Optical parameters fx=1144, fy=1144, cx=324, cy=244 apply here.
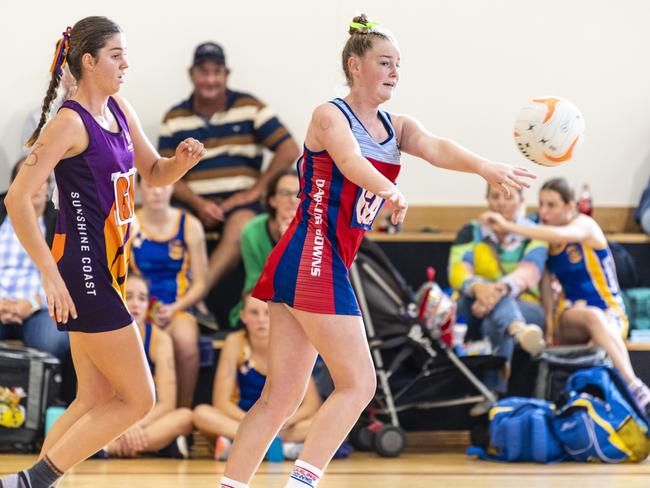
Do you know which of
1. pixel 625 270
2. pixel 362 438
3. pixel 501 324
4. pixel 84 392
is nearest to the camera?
pixel 84 392

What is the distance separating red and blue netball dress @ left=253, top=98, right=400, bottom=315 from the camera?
3.65 metres

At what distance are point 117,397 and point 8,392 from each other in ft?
7.22

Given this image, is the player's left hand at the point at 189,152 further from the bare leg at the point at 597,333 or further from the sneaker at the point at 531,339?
the bare leg at the point at 597,333

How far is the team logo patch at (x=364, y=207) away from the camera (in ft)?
12.2

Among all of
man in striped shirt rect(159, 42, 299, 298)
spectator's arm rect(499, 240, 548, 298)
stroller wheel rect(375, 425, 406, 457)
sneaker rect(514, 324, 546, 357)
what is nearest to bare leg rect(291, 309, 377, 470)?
stroller wheel rect(375, 425, 406, 457)

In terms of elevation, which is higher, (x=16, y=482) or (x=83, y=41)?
(x=83, y=41)

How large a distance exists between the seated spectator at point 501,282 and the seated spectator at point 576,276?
11cm

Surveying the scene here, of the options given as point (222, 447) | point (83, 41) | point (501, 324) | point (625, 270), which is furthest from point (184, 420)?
point (625, 270)

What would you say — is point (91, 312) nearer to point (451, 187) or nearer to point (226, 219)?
point (226, 219)

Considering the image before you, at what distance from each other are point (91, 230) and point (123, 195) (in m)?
0.17

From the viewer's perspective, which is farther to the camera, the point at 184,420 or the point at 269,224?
the point at 269,224

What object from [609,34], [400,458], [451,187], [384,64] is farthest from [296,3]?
[384,64]

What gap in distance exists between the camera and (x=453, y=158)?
3.75 m

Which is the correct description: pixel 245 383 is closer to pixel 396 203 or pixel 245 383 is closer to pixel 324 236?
pixel 324 236
